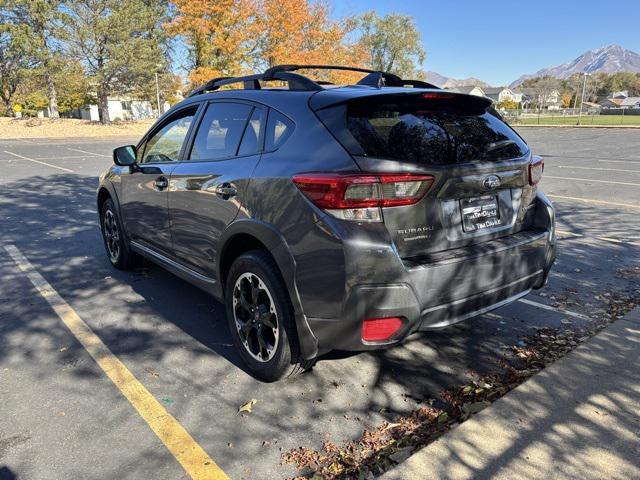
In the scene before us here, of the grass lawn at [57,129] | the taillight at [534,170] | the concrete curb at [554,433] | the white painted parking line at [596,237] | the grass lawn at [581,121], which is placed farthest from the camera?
the grass lawn at [581,121]

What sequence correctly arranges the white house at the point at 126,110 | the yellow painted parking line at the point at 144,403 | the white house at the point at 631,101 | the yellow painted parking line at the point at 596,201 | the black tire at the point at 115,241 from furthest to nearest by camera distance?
1. the white house at the point at 631,101
2. the white house at the point at 126,110
3. the yellow painted parking line at the point at 596,201
4. the black tire at the point at 115,241
5. the yellow painted parking line at the point at 144,403

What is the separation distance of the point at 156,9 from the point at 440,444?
147ft

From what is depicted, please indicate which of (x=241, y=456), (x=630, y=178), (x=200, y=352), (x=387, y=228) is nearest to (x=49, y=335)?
(x=200, y=352)

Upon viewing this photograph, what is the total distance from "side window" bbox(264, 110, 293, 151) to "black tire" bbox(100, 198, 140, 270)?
260cm

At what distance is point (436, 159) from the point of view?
2.71 m

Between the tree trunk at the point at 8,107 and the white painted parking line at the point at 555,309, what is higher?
the tree trunk at the point at 8,107

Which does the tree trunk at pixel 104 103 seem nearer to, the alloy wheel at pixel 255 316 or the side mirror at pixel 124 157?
the side mirror at pixel 124 157

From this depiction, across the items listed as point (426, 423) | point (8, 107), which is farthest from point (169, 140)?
point (8, 107)

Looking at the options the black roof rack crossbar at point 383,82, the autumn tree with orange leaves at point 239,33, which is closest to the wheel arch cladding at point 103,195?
the black roof rack crossbar at point 383,82

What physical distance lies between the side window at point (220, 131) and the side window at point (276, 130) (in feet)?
1.03

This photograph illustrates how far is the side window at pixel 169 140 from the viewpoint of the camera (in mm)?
4047

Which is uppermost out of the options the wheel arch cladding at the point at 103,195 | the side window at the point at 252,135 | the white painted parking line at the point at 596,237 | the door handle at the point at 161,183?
the side window at the point at 252,135

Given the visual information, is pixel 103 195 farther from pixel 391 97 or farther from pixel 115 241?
pixel 391 97

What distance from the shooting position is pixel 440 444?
245 centimetres
